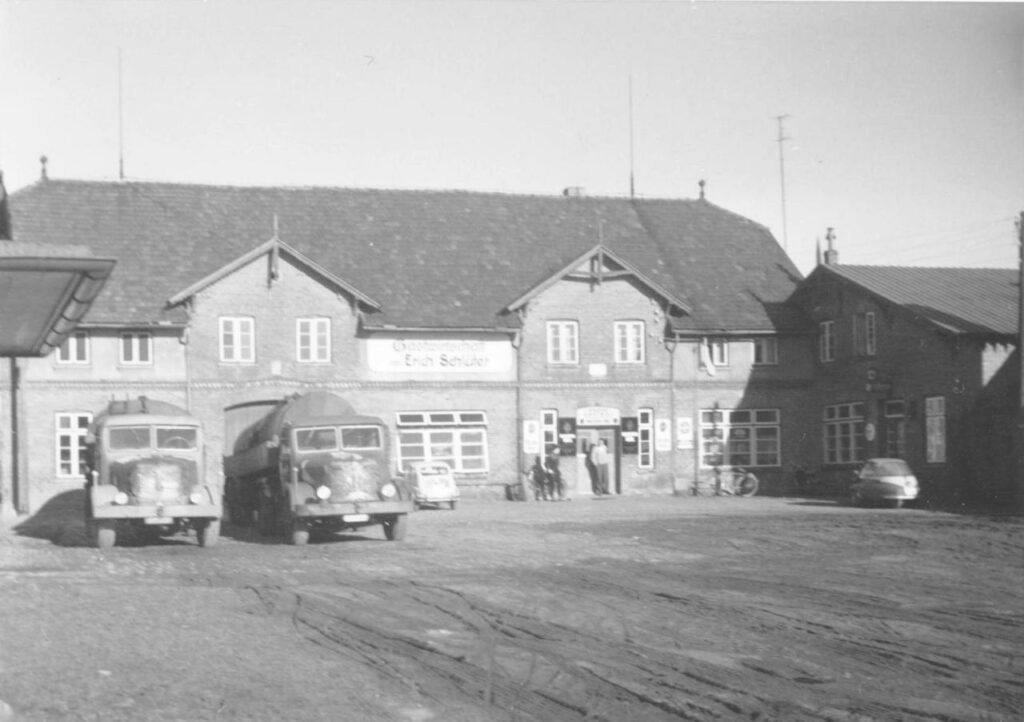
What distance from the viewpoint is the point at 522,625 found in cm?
1561

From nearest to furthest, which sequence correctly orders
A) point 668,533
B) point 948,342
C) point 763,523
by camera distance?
point 668,533 < point 763,523 < point 948,342

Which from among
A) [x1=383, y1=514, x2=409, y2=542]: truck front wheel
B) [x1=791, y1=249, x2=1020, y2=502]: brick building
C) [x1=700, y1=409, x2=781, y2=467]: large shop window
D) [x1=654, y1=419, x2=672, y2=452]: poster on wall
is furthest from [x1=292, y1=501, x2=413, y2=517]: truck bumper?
[x1=700, y1=409, x2=781, y2=467]: large shop window

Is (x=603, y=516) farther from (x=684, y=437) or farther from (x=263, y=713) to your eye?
(x=263, y=713)

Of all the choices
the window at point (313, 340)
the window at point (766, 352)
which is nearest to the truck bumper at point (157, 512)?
the window at point (313, 340)

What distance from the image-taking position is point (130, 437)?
28562mm

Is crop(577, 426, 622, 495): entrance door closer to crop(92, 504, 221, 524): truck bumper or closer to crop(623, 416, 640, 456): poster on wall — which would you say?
crop(623, 416, 640, 456): poster on wall

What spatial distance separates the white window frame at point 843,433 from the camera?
46656mm

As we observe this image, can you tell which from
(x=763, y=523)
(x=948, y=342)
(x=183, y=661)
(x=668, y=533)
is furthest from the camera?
(x=948, y=342)

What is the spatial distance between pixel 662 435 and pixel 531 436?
447 cm

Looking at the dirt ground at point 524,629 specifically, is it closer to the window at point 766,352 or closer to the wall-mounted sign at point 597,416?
the wall-mounted sign at point 597,416

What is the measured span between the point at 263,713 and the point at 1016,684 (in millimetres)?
6102

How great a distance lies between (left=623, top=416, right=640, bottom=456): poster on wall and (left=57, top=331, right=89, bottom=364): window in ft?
54.6

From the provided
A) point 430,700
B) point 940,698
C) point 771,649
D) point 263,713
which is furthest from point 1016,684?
point 263,713

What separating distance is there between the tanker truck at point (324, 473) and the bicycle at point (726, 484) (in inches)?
753
